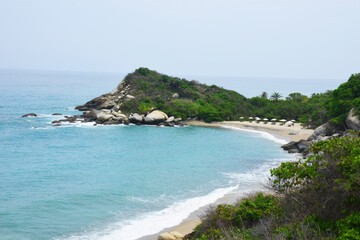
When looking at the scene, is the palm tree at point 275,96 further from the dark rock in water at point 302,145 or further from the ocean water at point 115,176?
the dark rock in water at point 302,145

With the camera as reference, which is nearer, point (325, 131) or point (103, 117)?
point (325, 131)

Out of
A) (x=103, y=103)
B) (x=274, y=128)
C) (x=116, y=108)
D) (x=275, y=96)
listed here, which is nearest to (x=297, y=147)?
(x=274, y=128)

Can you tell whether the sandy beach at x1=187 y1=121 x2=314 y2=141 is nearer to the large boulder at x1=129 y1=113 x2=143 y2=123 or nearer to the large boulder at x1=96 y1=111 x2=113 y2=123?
the large boulder at x1=129 y1=113 x2=143 y2=123

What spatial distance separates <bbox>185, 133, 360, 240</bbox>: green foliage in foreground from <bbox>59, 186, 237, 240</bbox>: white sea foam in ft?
12.3

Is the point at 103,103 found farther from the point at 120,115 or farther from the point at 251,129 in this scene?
the point at 251,129

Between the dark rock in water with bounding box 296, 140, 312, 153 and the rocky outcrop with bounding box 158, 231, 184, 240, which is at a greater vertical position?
the dark rock in water with bounding box 296, 140, 312, 153

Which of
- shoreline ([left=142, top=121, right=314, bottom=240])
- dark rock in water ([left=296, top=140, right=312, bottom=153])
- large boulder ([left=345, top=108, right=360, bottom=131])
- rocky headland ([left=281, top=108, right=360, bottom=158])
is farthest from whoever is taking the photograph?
dark rock in water ([left=296, top=140, right=312, bottom=153])

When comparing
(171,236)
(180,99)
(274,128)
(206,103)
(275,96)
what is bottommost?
(171,236)

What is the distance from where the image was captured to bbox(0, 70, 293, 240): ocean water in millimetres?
17734

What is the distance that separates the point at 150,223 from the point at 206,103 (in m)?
46.6

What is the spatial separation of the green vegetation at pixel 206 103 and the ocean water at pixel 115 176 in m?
10.1

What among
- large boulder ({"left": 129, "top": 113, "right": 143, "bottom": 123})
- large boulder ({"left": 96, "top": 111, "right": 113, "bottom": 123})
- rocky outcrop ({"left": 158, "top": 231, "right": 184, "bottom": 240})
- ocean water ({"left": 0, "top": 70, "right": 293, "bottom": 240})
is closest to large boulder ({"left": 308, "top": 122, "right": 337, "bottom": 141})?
ocean water ({"left": 0, "top": 70, "right": 293, "bottom": 240})

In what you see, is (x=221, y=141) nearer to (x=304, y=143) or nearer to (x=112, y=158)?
(x=304, y=143)

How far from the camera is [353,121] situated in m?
32.6
